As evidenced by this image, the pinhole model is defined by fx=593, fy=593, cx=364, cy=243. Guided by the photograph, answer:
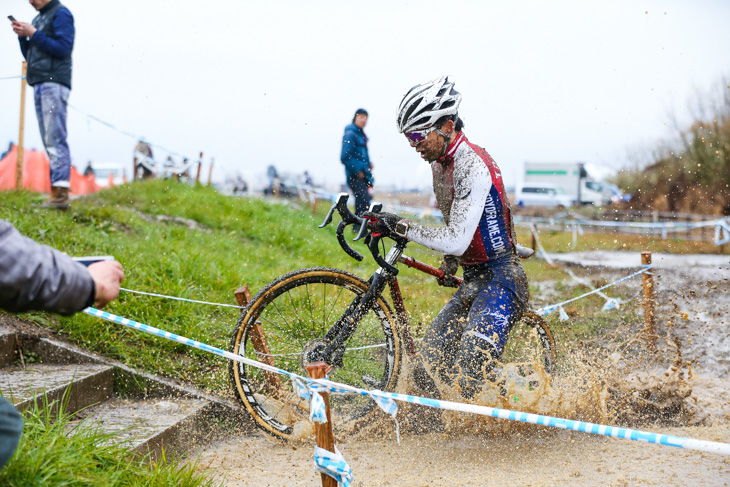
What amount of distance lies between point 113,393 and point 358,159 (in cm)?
635

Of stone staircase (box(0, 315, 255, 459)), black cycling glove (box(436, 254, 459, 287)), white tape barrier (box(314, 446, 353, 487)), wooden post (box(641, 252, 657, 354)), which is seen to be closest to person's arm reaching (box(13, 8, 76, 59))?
stone staircase (box(0, 315, 255, 459))

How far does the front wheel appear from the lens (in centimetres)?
362

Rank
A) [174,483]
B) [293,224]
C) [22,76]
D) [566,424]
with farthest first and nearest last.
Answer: [293,224], [22,76], [174,483], [566,424]

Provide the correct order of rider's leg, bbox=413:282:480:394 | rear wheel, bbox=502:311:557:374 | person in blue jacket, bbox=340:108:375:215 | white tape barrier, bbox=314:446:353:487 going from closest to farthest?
1. white tape barrier, bbox=314:446:353:487
2. rider's leg, bbox=413:282:480:394
3. rear wheel, bbox=502:311:557:374
4. person in blue jacket, bbox=340:108:375:215

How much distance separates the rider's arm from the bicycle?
0.79 feet

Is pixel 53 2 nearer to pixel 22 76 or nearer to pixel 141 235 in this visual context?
pixel 22 76

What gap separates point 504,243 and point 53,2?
617 cm

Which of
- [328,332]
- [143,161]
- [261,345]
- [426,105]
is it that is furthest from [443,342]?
[143,161]

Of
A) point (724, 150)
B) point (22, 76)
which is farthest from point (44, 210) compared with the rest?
point (724, 150)

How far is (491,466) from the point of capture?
346cm

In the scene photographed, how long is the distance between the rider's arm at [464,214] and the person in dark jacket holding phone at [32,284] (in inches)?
82.6

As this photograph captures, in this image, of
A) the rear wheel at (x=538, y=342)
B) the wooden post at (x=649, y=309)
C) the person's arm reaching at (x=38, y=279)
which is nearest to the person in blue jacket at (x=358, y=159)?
the wooden post at (x=649, y=309)

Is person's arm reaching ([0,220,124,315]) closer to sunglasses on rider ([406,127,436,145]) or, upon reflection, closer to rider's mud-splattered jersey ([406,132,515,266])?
rider's mud-splattered jersey ([406,132,515,266])

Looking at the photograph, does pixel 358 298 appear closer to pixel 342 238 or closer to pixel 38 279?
pixel 342 238
